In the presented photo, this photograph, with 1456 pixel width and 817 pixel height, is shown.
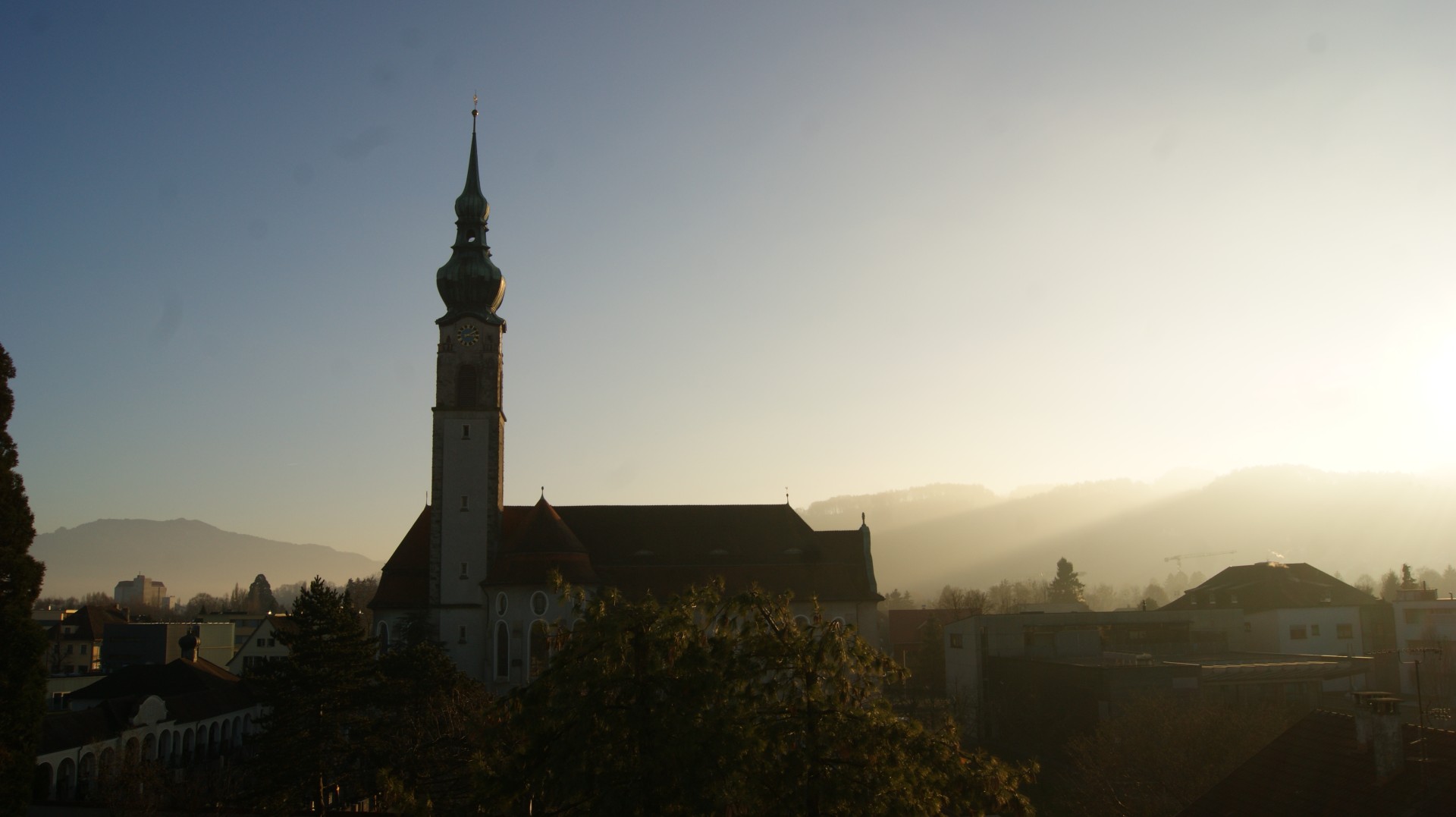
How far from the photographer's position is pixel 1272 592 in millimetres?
69188

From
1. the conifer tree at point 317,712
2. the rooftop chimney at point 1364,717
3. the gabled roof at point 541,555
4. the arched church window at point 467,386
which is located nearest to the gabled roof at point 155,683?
the gabled roof at point 541,555

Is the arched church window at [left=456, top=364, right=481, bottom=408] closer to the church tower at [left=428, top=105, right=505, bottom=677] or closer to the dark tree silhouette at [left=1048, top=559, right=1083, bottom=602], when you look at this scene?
the church tower at [left=428, top=105, right=505, bottom=677]

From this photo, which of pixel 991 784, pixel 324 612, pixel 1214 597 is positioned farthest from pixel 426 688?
pixel 1214 597

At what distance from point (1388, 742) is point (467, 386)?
4604cm

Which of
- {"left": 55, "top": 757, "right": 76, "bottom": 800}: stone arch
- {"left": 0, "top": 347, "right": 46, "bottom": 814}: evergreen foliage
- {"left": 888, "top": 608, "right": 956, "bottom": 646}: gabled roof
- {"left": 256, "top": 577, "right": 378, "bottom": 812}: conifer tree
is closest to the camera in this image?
{"left": 0, "top": 347, "right": 46, "bottom": 814}: evergreen foliage

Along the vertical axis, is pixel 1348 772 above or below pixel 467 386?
below

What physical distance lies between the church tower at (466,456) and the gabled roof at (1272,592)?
156 feet

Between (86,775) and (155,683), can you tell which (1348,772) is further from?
(155,683)

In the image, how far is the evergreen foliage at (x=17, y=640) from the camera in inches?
1011

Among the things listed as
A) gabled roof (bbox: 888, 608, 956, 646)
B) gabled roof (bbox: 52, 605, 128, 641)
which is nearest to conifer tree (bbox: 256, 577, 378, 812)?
gabled roof (bbox: 888, 608, 956, 646)

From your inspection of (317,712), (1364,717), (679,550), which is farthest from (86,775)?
(1364,717)

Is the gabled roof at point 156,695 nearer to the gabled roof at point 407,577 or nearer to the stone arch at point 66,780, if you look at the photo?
the stone arch at point 66,780

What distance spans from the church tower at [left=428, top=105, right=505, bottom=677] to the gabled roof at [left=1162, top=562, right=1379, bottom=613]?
4756 centimetres

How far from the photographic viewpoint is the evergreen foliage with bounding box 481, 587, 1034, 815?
12.2 metres
